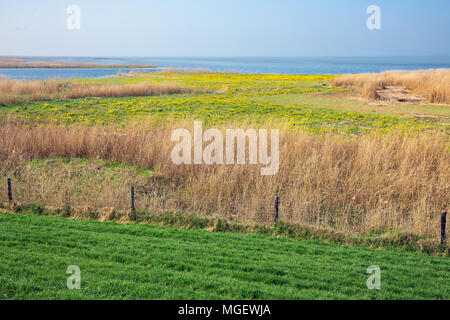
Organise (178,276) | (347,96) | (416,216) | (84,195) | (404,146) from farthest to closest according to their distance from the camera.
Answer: (347,96) → (404,146) → (84,195) → (416,216) → (178,276)

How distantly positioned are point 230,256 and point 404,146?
7.58 m

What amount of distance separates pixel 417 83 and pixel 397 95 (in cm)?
300

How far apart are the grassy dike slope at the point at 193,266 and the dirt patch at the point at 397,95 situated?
2568 cm

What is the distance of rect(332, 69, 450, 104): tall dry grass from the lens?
28.6 metres

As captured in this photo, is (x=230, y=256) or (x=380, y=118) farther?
(x=380, y=118)

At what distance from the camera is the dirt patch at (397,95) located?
29438 millimetres

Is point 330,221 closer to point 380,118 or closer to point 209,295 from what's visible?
point 209,295

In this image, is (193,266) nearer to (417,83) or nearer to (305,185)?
(305,185)

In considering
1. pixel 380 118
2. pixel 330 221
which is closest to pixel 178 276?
pixel 330 221

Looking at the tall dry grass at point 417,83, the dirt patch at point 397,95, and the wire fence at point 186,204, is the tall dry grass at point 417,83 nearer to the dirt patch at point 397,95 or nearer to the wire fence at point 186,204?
the dirt patch at point 397,95

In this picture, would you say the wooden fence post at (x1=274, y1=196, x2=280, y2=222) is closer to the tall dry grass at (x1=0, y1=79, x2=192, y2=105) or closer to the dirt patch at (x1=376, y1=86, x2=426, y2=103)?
the dirt patch at (x1=376, y1=86, x2=426, y2=103)

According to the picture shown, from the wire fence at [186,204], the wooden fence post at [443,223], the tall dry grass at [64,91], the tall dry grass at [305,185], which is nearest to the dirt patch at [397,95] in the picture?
the tall dry grass at [64,91]

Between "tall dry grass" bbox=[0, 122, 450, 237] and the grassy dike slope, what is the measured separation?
1.41m
